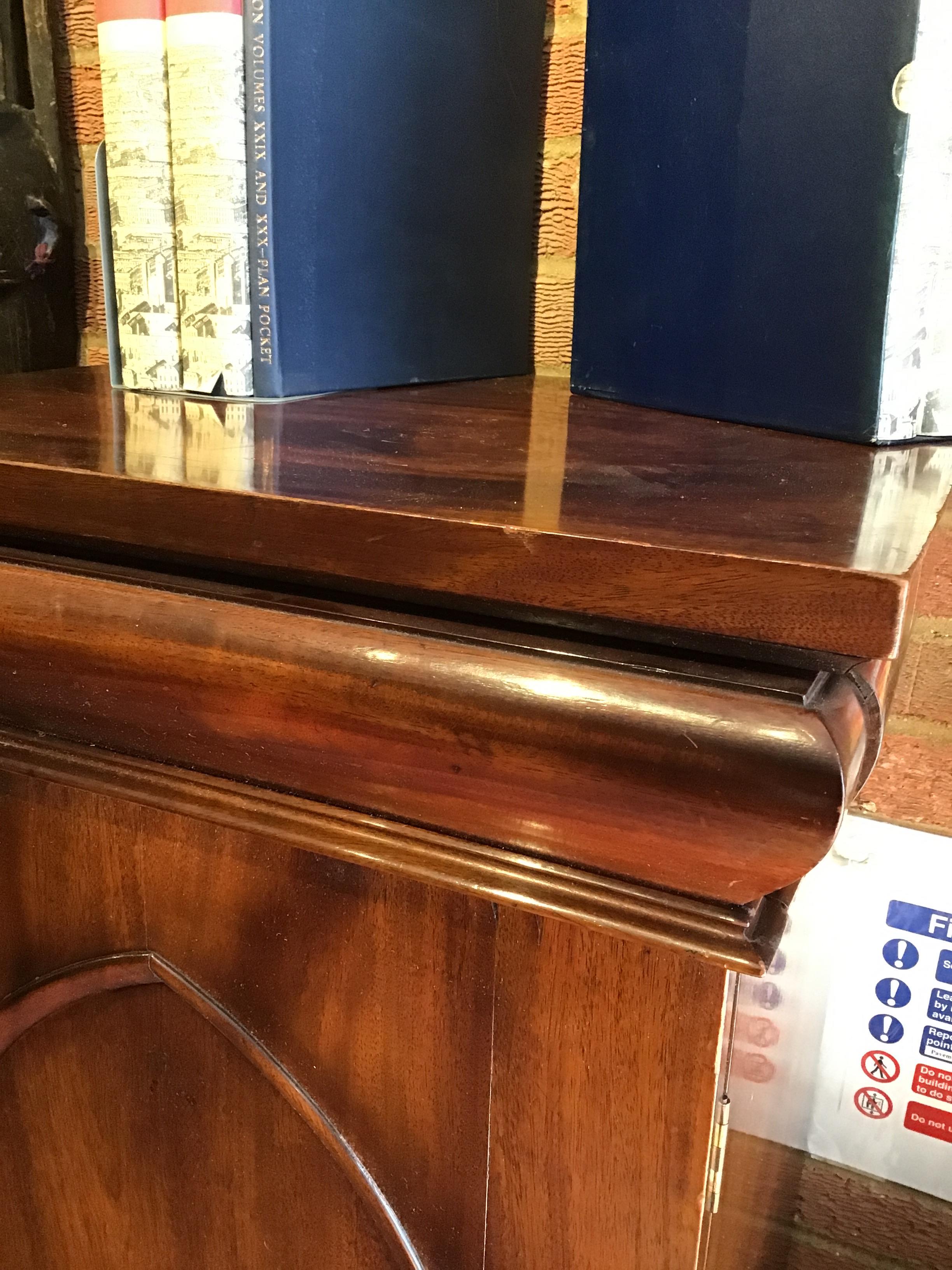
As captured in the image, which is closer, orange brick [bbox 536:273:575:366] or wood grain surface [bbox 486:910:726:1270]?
wood grain surface [bbox 486:910:726:1270]

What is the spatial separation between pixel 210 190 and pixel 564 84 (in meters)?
0.38

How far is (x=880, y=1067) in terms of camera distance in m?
0.80

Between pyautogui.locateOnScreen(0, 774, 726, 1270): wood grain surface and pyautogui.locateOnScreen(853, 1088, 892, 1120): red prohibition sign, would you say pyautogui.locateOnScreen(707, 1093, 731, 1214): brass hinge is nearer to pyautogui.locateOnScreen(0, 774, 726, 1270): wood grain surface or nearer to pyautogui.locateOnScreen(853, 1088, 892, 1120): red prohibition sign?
pyautogui.locateOnScreen(0, 774, 726, 1270): wood grain surface

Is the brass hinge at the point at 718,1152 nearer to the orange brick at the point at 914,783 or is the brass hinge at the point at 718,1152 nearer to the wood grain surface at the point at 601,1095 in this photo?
the wood grain surface at the point at 601,1095

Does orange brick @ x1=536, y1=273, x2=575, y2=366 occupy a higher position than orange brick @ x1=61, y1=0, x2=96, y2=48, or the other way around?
orange brick @ x1=61, y1=0, x2=96, y2=48

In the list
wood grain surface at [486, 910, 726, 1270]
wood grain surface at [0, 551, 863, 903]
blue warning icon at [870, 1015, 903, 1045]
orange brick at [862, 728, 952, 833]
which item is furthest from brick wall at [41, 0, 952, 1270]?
wood grain surface at [0, 551, 863, 903]

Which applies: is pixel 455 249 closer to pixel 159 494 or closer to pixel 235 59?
pixel 235 59

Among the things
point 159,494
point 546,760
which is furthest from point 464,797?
point 159,494

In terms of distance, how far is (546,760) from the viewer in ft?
0.97

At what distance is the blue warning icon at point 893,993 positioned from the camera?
0.79m

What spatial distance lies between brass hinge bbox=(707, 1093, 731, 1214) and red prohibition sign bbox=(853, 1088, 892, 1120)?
0.50 meters

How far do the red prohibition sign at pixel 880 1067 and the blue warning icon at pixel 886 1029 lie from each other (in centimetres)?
1

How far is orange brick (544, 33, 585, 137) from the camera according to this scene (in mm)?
818

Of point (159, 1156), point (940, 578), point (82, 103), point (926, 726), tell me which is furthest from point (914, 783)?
point (82, 103)
